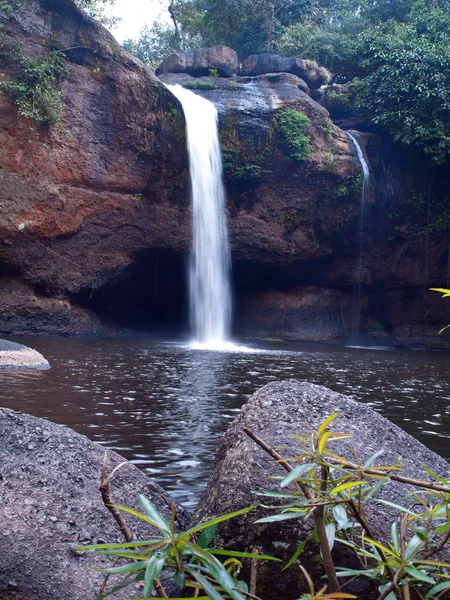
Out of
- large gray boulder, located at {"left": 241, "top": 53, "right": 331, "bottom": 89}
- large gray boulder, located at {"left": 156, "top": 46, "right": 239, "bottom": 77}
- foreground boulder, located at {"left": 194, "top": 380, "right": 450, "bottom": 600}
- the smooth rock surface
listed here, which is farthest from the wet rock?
foreground boulder, located at {"left": 194, "top": 380, "right": 450, "bottom": 600}

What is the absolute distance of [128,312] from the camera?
20.4m

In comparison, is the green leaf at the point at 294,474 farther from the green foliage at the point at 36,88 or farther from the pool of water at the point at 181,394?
the green foliage at the point at 36,88

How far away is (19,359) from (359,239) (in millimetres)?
14364

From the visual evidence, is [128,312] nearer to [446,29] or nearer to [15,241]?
[15,241]

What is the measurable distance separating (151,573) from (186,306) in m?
19.6

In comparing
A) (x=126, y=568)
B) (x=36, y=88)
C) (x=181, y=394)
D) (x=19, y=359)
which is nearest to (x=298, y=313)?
(x=36, y=88)

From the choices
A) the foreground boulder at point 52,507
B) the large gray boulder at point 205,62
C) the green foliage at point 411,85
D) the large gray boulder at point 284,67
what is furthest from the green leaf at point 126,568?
the large gray boulder at point 284,67

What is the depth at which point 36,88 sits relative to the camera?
47.3ft

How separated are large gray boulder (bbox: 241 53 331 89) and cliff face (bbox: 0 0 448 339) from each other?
0.65 ft

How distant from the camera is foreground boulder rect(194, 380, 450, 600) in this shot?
1.85 m

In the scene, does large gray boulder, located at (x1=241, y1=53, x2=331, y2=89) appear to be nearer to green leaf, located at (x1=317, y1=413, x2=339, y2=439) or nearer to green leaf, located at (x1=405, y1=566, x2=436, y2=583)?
green leaf, located at (x1=317, y1=413, x2=339, y2=439)

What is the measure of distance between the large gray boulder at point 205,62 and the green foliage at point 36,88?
6.45m

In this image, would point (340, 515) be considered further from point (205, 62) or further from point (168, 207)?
point (205, 62)

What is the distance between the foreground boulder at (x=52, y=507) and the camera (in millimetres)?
1938
